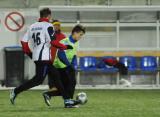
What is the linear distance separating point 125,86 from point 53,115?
16567mm

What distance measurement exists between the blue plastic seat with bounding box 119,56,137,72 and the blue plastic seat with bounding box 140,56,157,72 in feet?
0.96

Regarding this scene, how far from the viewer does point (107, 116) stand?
1219cm

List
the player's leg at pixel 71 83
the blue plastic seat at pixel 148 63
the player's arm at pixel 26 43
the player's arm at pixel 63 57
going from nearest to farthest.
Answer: the player's arm at pixel 26 43 < the player's leg at pixel 71 83 < the player's arm at pixel 63 57 < the blue plastic seat at pixel 148 63

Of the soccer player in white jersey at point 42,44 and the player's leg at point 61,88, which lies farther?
the player's leg at point 61,88

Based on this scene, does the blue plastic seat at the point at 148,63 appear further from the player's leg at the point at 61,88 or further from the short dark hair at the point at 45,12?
the short dark hair at the point at 45,12

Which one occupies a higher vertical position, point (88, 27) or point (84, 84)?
point (88, 27)

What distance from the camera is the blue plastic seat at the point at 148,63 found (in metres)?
29.4

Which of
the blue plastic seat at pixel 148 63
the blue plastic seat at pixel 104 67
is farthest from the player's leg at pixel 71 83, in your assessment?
the blue plastic seat at pixel 148 63

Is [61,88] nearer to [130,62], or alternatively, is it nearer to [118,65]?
[118,65]

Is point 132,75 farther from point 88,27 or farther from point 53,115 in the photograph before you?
point 53,115

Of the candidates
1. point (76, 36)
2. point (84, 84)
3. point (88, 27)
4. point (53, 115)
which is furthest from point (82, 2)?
point (53, 115)

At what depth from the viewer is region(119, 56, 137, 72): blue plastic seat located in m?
29.5

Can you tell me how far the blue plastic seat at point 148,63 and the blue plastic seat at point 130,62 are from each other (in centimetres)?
29

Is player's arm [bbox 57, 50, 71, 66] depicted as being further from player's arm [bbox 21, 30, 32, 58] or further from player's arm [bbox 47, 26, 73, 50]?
player's arm [bbox 47, 26, 73, 50]
